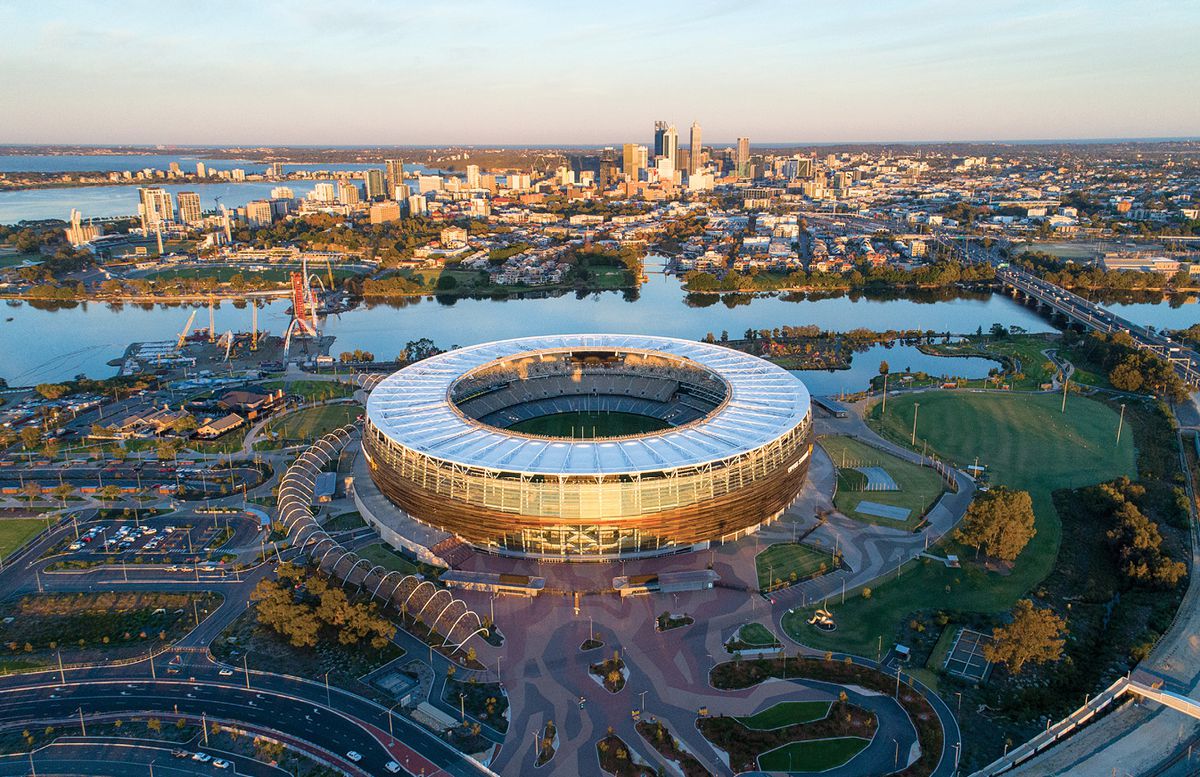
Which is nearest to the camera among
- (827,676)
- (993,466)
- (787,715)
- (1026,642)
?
(787,715)

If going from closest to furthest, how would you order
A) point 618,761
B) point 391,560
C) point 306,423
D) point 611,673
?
point 618,761, point 611,673, point 391,560, point 306,423

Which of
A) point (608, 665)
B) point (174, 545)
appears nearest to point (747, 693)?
point (608, 665)

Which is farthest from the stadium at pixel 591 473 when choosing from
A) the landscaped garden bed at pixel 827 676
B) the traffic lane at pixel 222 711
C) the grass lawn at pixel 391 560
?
the traffic lane at pixel 222 711

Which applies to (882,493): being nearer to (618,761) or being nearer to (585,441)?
(585,441)

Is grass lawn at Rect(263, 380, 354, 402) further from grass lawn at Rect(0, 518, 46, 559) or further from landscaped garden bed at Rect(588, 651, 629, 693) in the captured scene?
landscaped garden bed at Rect(588, 651, 629, 693)

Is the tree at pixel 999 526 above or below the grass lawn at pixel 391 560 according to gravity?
above

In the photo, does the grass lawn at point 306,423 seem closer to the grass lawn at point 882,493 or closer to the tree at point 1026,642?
the grass lawn at point 882,493

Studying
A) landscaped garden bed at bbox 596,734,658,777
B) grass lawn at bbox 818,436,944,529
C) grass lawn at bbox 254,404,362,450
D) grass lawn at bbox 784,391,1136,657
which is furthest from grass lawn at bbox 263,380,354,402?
landscaped garden bed at bbox 596,734,658,777

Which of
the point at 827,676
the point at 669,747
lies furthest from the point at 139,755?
the point at 827,676
